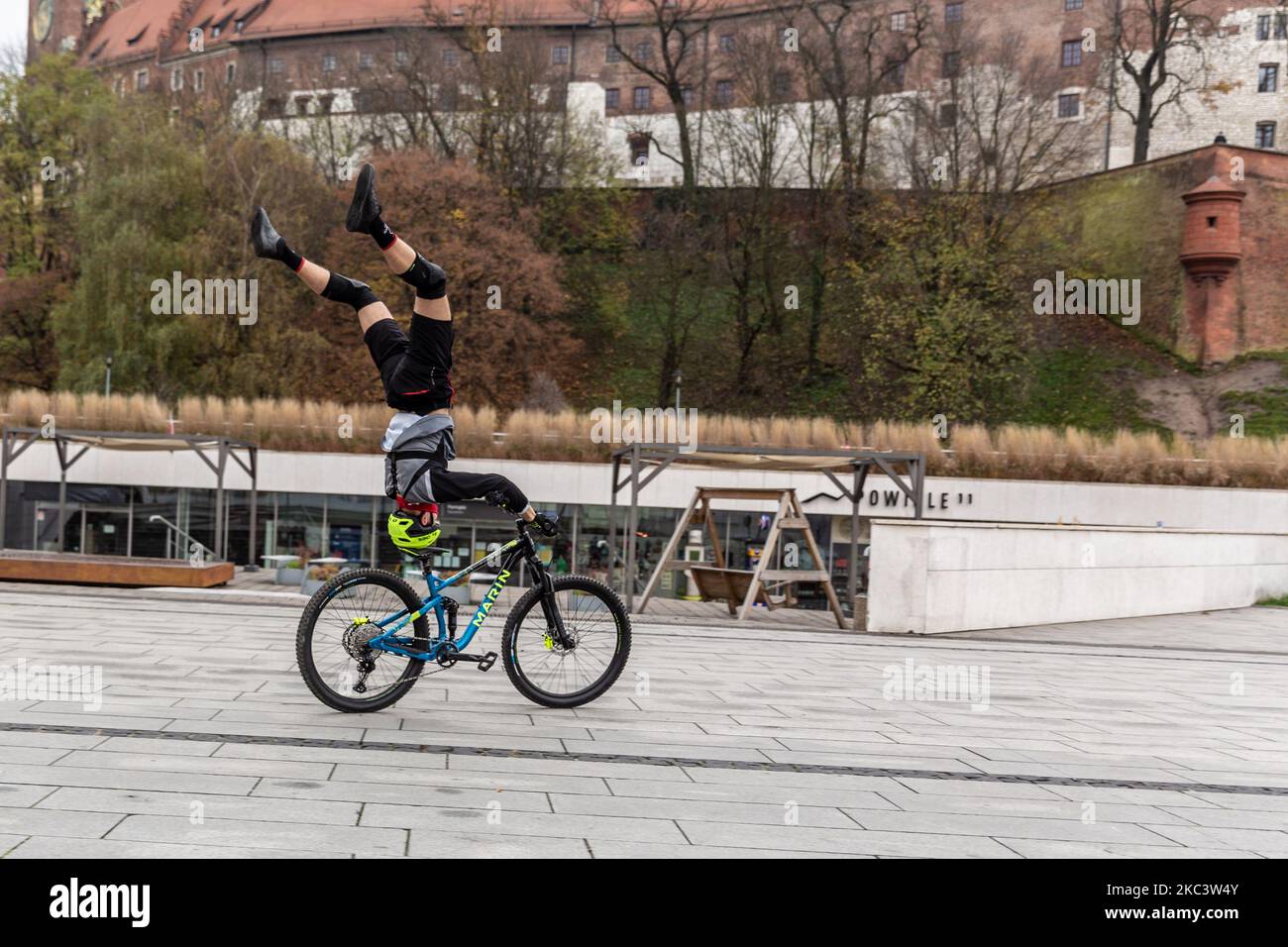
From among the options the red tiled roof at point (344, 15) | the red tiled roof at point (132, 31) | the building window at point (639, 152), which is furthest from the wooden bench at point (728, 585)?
the red tiled roof at point (132, 31)

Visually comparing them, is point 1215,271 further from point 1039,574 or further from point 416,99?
point 1039,574

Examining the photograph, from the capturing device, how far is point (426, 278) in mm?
5973

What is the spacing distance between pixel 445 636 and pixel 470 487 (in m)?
0.85

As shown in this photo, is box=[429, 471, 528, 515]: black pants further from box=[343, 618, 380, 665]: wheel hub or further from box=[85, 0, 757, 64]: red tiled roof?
box=[85, 0, 757, 64]: red tiled roof

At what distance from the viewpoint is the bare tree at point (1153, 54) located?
53688 mm

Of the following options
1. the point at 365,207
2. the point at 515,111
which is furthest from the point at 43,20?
the point at 365,207

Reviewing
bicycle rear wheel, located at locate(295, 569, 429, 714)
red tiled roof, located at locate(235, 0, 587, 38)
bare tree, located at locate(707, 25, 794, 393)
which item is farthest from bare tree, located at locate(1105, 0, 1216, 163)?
bicycle rear wheel, located at locate(295, 569, 429, 714)

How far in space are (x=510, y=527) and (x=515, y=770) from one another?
27577 mm

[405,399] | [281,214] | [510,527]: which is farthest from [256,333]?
[405,399]

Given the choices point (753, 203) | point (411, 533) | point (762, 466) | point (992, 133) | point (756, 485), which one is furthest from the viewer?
point (753, 203)

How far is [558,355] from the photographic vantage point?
4988 cm

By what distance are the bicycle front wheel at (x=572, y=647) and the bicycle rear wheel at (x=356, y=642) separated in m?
0.55
